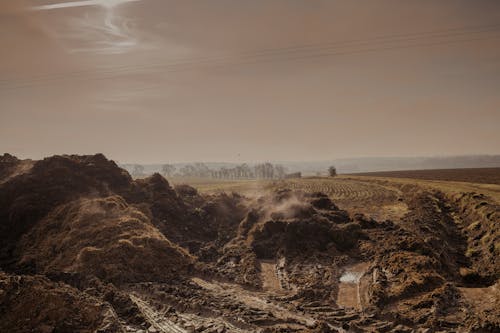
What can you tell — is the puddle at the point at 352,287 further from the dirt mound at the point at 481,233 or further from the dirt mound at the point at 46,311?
the dirt mound at the point at 46,311

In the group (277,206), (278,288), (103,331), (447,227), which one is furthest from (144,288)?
(447,227)

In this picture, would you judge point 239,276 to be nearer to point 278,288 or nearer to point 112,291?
point 278,288

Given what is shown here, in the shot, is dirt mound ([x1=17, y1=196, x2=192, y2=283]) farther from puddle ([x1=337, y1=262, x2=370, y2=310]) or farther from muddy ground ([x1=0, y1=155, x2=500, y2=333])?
puddle ([x1=337, y1=262, x2=370, y2=310])

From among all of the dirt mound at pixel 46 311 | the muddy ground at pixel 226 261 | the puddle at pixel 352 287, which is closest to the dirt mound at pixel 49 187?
the muddy ground at pixel 226 261

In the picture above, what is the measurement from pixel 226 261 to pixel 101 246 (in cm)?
811

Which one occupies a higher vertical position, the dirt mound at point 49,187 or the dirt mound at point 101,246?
the dirt mound at point 49,187

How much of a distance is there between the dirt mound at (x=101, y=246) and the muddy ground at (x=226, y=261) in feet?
0.29

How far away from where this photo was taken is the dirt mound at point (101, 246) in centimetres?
1916

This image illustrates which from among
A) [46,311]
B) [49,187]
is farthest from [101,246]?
[49,187]

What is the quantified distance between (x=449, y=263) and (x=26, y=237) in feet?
91.9

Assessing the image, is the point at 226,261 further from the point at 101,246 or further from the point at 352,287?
the point at 352,287

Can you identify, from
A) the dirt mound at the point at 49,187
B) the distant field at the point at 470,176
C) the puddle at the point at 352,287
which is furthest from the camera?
the distant field at the point at 470,176

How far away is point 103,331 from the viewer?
12422 millimetres

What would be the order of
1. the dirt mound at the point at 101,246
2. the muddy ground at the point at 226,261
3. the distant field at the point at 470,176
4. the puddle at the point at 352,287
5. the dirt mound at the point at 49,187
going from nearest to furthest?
the muddy ground at the point at 226,261 → the puddle at the point at 352,287 → the dirt mound at the point at 101,246 → the dirt mound at the point at 49,187 → the distant field at the point at 470,176
